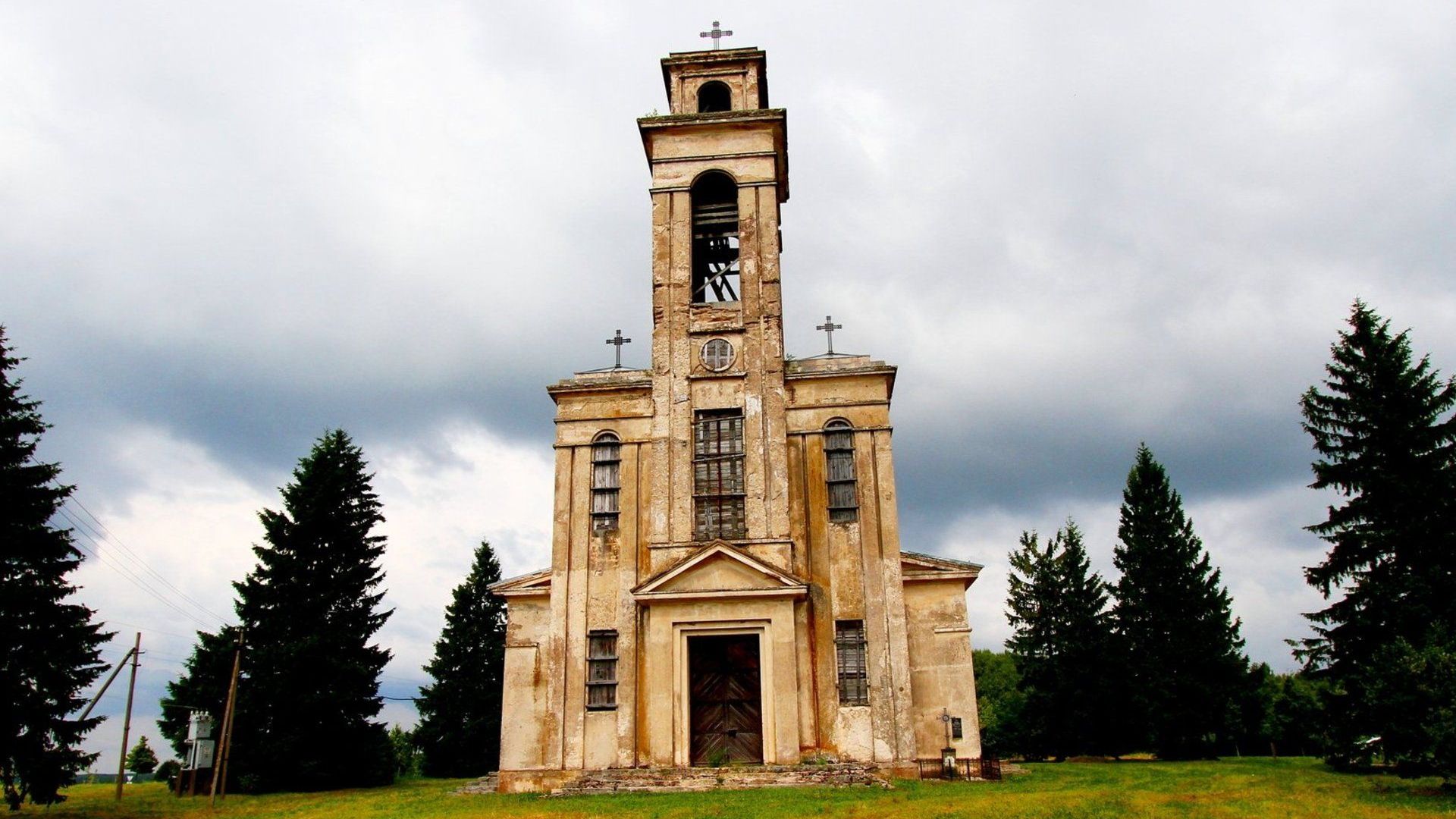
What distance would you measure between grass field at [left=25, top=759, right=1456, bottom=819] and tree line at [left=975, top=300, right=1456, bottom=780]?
1.62 meters

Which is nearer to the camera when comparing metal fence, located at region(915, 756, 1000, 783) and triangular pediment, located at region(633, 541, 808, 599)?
metal fence, located at region(915, 756, 1000, 783)

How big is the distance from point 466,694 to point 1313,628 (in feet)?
94.7

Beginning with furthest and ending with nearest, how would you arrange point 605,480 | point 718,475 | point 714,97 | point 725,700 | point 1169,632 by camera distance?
point 1169,632
point 714,97
point 605,480
point 718,475
point 725,700

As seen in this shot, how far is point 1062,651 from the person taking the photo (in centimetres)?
4050

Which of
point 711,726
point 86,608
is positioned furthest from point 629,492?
point 86,608

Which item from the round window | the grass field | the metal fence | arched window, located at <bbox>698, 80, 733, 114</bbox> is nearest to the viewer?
the grass field

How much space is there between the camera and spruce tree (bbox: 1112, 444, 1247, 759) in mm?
35062

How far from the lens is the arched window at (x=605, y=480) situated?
2384 centimetres

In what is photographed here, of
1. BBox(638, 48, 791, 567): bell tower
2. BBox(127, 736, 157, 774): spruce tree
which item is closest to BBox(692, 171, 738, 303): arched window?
BBox(638, 48, 791, 567): bell tower

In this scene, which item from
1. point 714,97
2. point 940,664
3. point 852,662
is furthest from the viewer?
point 714,97

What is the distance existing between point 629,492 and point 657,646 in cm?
401

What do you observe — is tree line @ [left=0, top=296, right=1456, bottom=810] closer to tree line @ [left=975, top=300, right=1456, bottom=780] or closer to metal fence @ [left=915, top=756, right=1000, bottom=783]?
tree line @ [left=975, top=300, right=1456, bottom=780]

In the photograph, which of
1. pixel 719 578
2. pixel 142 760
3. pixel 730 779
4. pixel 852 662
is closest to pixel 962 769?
pixel 852 662

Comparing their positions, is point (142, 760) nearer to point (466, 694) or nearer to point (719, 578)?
point (466, 694)
